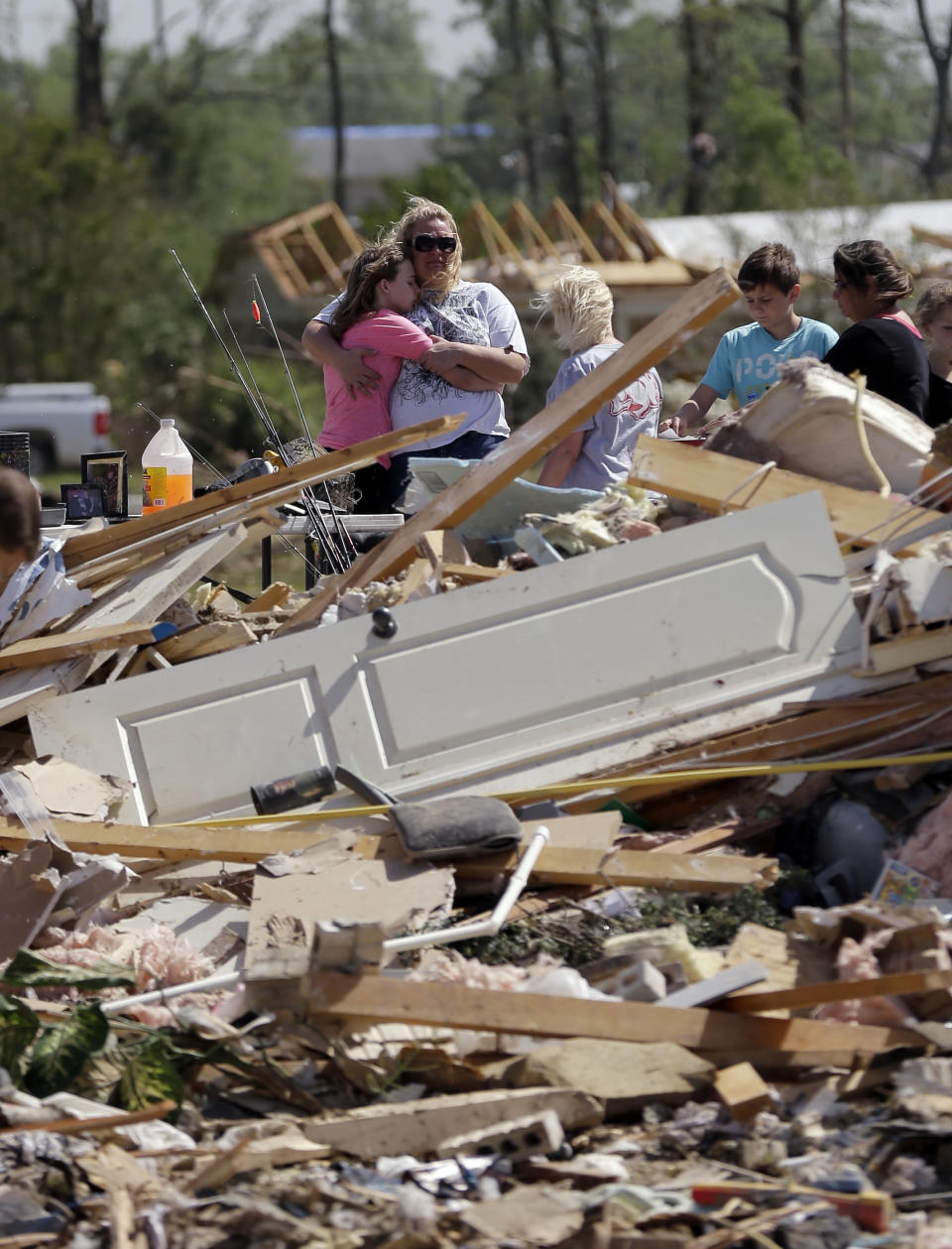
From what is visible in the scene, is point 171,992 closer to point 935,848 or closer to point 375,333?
point 935,848

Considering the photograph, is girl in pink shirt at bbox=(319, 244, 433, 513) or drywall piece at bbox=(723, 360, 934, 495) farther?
girl in pink shirt at bbox=(319, 244, 433, 513)

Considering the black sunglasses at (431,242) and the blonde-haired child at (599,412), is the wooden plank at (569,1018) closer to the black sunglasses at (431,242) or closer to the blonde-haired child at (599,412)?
the blonde-haired child at (599,412)

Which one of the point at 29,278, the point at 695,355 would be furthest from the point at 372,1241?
the point at 29,278

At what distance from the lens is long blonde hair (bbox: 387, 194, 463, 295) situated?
19.1 feet

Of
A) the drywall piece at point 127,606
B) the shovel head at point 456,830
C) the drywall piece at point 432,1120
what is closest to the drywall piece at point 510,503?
the drywall piece at point 127,606

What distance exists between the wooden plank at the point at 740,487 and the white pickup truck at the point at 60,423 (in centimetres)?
1935

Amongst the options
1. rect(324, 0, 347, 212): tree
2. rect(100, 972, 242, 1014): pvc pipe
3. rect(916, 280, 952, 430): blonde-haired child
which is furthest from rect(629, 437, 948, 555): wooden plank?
rect(324, 0, 347, 212): tree

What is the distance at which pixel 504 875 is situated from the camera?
4.30m

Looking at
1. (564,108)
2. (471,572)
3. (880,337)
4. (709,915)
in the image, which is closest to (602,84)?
(564,108)

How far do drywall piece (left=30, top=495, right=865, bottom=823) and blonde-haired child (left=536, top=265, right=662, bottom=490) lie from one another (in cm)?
106

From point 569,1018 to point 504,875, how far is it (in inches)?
31.4

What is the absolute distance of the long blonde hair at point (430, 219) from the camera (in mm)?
5824

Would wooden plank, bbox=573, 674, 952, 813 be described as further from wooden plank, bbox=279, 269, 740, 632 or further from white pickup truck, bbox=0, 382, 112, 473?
white pickup truck, bbox=0, 382, 112, 473

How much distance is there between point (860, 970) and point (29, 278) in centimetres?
2825
